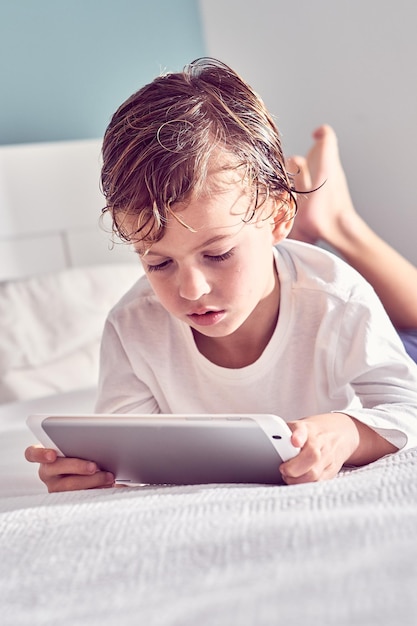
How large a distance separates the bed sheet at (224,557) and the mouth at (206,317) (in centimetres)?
25

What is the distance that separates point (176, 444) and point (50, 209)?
1.52 m

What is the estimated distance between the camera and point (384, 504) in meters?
0.71

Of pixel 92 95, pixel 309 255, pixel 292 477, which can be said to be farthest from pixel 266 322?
pixel 92 95

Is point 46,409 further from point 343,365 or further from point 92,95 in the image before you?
point 92,95

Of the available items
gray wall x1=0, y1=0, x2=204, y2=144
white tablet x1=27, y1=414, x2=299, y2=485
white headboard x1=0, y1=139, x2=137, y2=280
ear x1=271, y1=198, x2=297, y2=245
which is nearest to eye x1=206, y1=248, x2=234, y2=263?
ear x1=271, y1=198, x2=297, y2=245

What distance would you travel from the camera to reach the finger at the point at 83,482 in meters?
1.03

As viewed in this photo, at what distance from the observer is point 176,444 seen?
2.98ft

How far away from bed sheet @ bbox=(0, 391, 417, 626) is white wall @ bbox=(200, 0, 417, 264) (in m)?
1.26

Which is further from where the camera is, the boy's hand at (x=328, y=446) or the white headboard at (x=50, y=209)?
the white headboard at (x=50, y=209)

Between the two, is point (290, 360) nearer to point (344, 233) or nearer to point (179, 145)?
point (179, 145)

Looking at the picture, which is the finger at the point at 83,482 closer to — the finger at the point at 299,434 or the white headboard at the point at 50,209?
the finger at the point at 299,434

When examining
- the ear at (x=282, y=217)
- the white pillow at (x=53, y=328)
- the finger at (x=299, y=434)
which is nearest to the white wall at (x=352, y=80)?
the white pillow at (x=53, y=328)

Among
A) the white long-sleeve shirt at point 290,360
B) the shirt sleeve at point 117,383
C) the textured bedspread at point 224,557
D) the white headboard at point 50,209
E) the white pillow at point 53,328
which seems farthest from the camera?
the white headboard at point 50,209

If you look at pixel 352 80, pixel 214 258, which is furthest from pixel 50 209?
pixel 214 258
